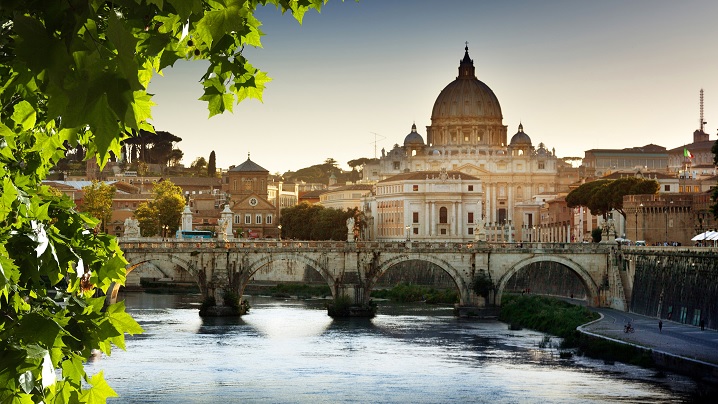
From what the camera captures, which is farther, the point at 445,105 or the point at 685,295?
the point at 445,105

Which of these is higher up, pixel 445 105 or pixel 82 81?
pixel 445 105

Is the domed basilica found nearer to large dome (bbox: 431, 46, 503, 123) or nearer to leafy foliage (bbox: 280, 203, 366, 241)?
large dome (bbox: 431, 46, 503, 123)

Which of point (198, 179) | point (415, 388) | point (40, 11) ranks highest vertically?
point (198, 179)

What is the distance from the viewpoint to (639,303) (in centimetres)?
5566

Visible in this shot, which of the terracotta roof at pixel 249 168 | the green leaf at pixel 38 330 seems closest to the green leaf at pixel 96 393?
the green leaf at pixel 38 330

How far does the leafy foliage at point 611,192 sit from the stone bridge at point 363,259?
20.6 m

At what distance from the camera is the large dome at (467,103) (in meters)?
163

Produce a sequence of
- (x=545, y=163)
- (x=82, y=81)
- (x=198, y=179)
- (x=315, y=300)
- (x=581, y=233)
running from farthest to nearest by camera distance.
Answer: (x=545, y=163) < (x=198, y=179) < (x=581, y=233) < (x=315, y=300) < (x=82, y=81)

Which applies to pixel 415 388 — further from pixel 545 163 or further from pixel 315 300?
pixel 545 163

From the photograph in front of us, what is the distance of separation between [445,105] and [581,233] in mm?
66545

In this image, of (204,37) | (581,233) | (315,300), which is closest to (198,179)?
(581,233)

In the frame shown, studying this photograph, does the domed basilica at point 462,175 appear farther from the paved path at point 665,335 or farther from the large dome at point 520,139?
the paved path at point 665,335

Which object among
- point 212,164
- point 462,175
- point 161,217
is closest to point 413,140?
point 212,164

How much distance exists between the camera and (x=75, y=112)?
4.03 m
